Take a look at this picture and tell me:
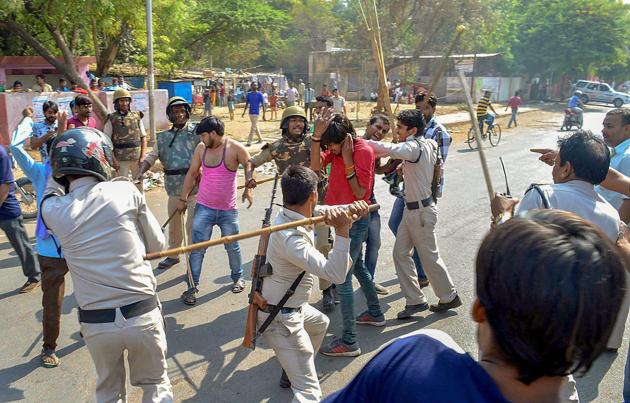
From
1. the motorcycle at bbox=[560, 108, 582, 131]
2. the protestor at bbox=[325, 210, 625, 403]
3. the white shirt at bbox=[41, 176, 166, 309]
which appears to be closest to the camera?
the protestor at bbox=[325, 210, 625, 403]

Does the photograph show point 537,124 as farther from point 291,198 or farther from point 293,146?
point 291,198

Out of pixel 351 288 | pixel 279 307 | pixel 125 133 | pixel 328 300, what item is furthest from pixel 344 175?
pixel 125 133

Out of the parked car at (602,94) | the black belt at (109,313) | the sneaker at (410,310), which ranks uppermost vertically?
the parked car at (602,94)

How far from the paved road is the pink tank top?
93 centimetres

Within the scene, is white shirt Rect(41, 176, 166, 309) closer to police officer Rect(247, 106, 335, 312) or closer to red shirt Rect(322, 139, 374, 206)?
red shirt Rect(322, 139, 374, 206)

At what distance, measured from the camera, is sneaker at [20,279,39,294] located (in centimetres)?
545

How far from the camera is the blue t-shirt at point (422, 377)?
1.12 metres

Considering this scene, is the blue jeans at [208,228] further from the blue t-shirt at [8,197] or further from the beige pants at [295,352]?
the beige pants at [295,352]

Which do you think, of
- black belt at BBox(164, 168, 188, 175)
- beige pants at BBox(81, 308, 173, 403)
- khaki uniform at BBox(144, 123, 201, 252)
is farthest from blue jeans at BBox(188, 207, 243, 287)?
beige pants at BBox(81, 308, 173, 403)

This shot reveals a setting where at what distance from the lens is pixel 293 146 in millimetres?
5355

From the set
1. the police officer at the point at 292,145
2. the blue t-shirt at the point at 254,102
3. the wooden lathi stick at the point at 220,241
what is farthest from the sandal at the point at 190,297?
the blue t-shirt at the point at 254,102

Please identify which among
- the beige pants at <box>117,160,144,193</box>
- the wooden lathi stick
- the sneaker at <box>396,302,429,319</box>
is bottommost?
the sneaker at <box>396,302,429,319</box>

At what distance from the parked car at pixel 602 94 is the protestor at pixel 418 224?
3438 cm

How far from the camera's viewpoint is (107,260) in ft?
8.64
